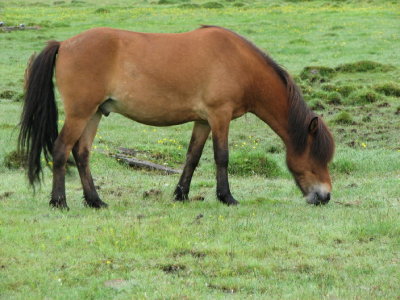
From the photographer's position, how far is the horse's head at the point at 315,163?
9.81 metres

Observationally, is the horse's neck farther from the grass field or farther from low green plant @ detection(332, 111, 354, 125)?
low green plant @ detection(332, 111, 354, 125)

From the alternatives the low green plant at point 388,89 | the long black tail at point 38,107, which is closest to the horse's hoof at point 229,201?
the long black tail at point 38,107

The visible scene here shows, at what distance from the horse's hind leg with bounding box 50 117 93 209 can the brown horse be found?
0.01 m

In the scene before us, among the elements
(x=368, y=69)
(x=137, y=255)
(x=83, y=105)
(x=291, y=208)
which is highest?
(x=83, y=105)

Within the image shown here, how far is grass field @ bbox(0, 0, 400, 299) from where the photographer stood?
248 inches

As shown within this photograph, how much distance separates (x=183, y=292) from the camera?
19.8ft

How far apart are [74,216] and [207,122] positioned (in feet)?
8.10

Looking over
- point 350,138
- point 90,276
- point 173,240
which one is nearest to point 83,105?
point 173,240

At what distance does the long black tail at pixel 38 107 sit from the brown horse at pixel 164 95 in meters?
0.01

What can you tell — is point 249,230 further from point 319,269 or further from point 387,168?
point 387,168

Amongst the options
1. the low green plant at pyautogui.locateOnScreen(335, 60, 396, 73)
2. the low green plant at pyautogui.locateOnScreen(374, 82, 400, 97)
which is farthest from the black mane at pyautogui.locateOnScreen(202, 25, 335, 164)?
the low green plant at pyautogui.locateOnScreen(335, 60, 396, 73)

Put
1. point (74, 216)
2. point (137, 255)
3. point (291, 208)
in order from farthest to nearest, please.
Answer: point (291, 208), point (74, 216), point (137, 255)

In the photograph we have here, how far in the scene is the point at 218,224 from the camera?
821 centimetres

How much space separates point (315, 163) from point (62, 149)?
343 centimetres
